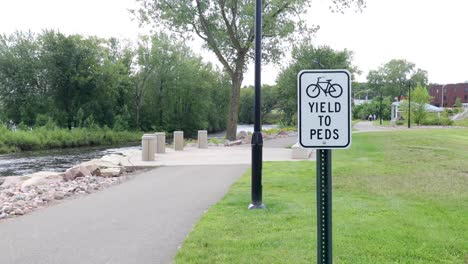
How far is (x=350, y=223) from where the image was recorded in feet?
19.4

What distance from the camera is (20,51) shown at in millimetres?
48406

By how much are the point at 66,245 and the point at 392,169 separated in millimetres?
8892

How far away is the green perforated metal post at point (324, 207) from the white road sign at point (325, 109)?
10 centimetres

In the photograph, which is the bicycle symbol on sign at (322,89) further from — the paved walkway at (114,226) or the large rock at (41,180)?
the large rock at (41,180)

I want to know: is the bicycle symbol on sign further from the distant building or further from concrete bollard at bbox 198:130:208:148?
the distant building

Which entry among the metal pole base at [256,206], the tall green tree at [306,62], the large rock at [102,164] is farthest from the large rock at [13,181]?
the tall green tree at [306,62]

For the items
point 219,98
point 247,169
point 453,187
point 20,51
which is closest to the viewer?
point 453,187

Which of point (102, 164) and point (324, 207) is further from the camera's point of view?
point (102, 164)

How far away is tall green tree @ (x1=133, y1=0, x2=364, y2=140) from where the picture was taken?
26.2 metres

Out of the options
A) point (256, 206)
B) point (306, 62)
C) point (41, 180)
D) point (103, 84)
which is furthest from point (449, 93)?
point (256, 206)

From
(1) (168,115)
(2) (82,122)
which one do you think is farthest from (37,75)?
(1) (168,115)

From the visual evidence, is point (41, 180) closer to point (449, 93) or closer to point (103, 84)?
point (103, 84)

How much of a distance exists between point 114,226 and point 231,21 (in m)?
23.0

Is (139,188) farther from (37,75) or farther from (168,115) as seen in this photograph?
(168,115)
